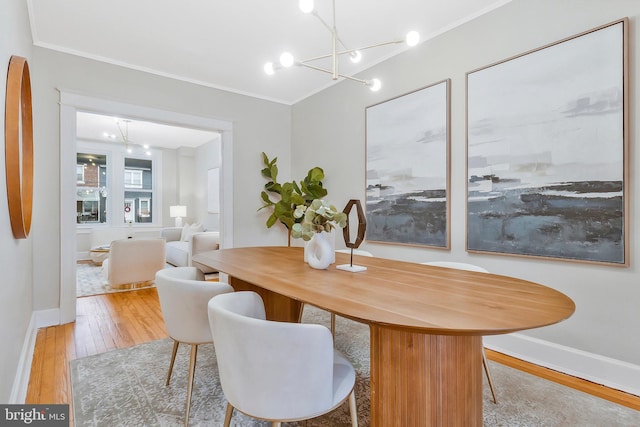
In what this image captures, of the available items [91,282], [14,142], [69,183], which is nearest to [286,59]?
[14,142]

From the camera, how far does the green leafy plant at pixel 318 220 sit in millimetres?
1659

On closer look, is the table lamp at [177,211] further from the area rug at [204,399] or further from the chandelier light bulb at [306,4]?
the chandelier light bulb at [306,4]

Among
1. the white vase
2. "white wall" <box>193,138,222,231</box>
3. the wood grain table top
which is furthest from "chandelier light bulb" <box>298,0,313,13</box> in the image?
"white wall" <box>193,138,222,231</box>

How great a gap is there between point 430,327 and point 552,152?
6.37 ft

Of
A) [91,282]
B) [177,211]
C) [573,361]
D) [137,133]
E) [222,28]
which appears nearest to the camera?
[573,361]

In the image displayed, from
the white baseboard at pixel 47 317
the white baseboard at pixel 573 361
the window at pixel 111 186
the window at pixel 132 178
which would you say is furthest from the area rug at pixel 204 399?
the window at pixel 132 178

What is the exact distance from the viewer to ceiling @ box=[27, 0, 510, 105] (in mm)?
2471

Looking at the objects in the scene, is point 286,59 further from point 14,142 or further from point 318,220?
point 14,142

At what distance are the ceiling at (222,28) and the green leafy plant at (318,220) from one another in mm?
1768

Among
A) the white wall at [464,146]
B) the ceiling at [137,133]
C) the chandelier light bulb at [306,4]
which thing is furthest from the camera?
the ceiling at [137,133]

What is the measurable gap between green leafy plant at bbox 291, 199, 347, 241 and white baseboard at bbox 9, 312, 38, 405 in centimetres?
164

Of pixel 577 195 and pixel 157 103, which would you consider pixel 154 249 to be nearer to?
pixel 157 103

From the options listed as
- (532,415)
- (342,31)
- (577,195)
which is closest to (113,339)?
(532,415)

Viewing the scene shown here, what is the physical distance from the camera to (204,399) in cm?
181
